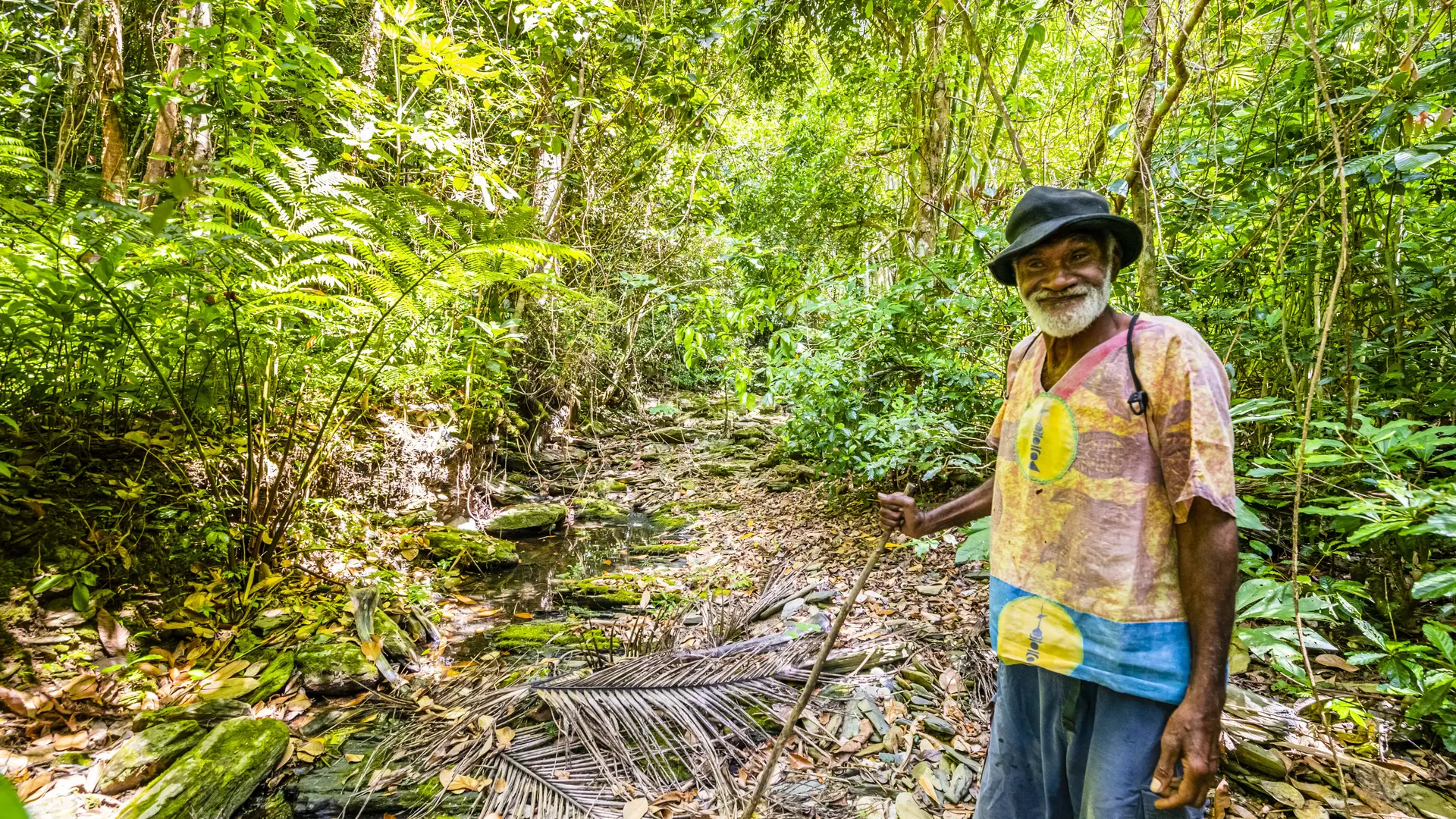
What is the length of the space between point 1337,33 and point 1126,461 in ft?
8.17

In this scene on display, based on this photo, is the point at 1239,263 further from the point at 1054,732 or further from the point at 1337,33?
the point at 1054,732

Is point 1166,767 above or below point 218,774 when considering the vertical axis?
above

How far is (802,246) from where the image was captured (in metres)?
7.79

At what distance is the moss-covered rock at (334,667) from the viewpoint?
3.35 m

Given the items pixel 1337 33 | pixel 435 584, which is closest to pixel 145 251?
Result: pixel 435 584

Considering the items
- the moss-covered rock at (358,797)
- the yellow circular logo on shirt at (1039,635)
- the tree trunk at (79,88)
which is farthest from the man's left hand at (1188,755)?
the tree trunk at (79,88)

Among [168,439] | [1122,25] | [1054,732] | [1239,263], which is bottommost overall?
[1054,732]

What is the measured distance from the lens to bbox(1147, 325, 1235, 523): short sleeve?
145cm

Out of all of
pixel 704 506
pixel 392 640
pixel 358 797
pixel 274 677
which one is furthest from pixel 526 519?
pixel 358 797

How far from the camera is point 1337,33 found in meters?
2.62

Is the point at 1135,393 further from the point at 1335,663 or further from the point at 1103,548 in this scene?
the point at 1335,663

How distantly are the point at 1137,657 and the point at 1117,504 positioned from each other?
365 mm

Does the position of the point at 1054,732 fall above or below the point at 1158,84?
below

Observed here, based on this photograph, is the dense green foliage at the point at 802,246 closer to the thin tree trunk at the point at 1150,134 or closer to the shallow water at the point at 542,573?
the thin tree trunk at the point at 1150,134
